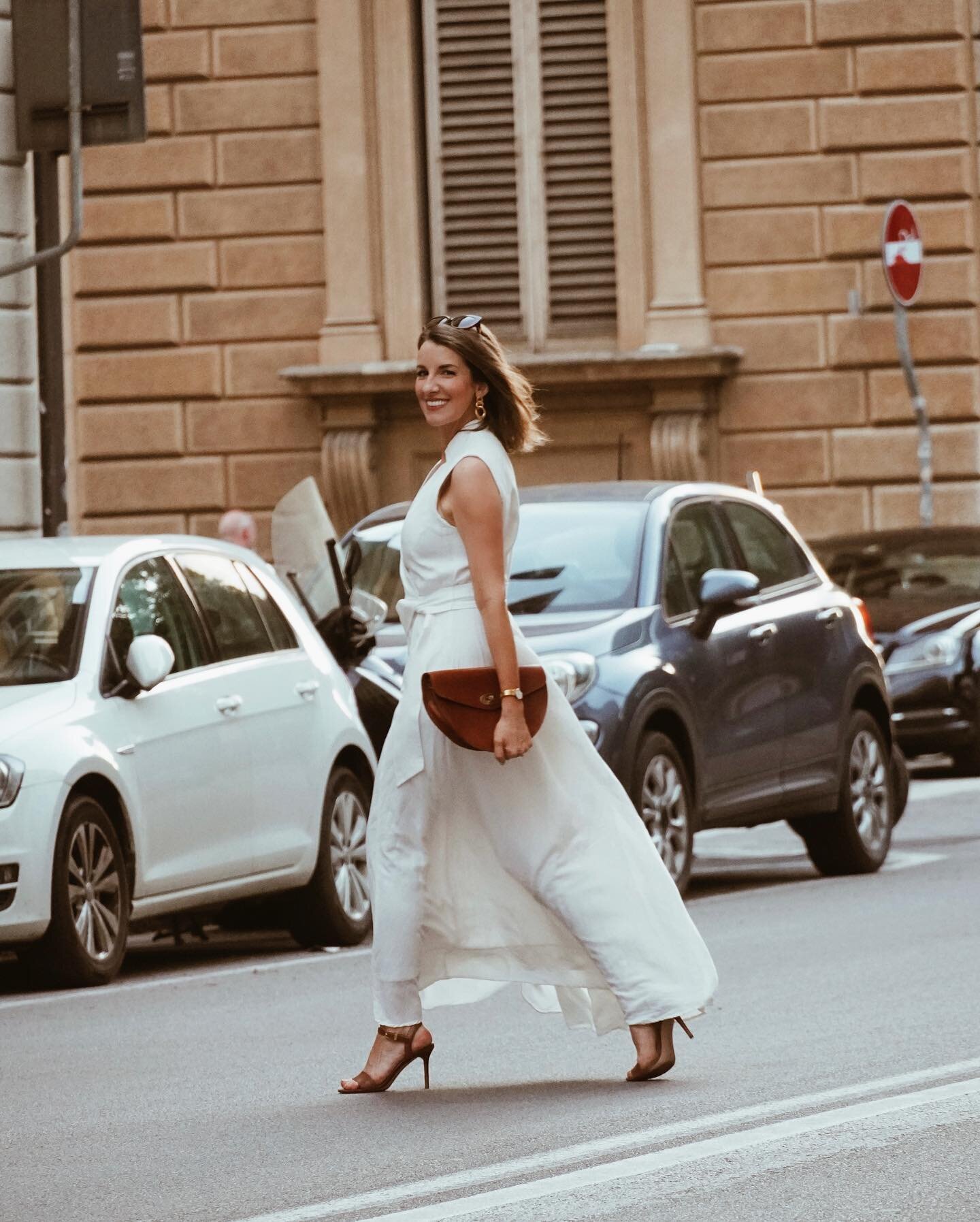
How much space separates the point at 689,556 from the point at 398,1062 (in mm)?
5605

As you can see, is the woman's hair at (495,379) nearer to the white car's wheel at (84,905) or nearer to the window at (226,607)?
the white car's wheel at (84,905)

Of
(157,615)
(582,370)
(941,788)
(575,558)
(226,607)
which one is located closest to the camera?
(157,615)

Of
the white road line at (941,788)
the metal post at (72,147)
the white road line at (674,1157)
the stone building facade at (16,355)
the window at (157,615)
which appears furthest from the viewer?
the white road line at (941,788)

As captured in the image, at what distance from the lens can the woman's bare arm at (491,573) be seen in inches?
252

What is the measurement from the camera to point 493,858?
663 centimetres

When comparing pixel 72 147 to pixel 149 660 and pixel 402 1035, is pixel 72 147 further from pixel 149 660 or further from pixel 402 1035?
pixel 402 1035

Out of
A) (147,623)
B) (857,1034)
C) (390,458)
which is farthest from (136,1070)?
(390,458)

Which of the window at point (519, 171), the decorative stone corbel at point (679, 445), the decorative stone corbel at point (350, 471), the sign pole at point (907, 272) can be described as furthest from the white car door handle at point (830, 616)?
the window at point (519, 171)

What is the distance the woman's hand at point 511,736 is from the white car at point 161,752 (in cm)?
293

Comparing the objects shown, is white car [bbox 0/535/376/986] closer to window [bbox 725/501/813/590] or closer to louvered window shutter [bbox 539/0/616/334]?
window [bbox 725/501/813/590]

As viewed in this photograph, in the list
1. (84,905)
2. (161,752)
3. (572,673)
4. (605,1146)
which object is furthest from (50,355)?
(605,1146)

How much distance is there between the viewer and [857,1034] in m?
7.23

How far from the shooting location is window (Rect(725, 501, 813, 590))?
489 inches

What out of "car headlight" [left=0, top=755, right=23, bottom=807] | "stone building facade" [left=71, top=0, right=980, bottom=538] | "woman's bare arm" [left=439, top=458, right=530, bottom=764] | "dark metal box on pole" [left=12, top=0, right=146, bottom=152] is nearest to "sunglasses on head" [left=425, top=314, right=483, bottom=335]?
"woman's bare arm" [left=439, top=458, right=530, bottom=764]
